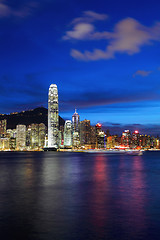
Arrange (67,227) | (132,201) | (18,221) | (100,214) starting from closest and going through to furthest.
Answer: (67,227) < (18,221) < (100,214) < (132,201)

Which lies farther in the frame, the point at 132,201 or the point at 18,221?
the point at 132,201

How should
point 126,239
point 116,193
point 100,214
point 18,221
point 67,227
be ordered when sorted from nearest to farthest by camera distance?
point 126,239 < point 67,227 < point 18,221 < point 100,214 < point 116,193

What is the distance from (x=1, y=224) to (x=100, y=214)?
748 centimetres

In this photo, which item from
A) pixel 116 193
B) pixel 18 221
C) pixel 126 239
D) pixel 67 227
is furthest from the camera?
pixel 116 193

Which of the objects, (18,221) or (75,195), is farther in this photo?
(75,195)

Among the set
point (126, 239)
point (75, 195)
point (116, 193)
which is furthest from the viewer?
point (116, 193)

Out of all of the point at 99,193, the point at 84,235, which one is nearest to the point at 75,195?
the point at 99,193

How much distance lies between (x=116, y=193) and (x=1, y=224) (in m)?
19.0

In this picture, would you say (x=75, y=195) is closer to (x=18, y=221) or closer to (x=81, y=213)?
(x=81, y=213)

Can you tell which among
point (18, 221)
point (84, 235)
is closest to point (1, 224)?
point (18, 221)

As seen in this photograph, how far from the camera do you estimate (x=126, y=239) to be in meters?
17.4

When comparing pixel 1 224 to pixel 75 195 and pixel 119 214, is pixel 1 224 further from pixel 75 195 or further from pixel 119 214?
pixel 75 195

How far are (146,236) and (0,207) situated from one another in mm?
13736

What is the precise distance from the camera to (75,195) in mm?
35062
